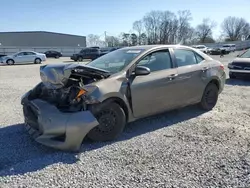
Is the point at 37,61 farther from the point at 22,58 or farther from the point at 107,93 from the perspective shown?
the point at 107,93

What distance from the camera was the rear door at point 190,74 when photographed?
5285 mm

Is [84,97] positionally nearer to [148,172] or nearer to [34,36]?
[148,172]

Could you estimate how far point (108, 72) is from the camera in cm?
434

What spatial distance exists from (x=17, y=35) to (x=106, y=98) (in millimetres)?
63813

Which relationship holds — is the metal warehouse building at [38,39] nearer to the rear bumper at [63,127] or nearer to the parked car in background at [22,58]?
the parked car in background at [22,58]

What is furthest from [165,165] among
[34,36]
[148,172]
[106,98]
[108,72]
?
[34,36]

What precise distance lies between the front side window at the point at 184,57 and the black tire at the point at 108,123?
188 centimetres

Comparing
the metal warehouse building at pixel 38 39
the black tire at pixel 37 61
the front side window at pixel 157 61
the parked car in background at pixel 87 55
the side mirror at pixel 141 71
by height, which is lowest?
the side mirror at pixel 141 71

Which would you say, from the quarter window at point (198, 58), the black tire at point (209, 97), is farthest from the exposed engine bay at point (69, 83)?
the black tire at point (209, 97)

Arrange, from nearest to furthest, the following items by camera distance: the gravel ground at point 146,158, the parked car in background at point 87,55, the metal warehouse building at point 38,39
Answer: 1. the gravel ground at point 146,158
2. the parked car in background at point 87,55
3. the metal warehouse building at point 38,39

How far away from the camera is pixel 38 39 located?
62844 millimetres

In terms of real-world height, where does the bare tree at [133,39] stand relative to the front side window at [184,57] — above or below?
above

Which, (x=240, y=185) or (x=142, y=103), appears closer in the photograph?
(x=240, y=185)

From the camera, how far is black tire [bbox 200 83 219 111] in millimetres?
5959
